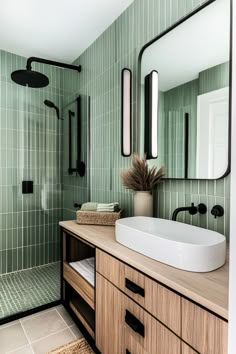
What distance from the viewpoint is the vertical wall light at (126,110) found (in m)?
1.77

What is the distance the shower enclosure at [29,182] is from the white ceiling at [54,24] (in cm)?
23

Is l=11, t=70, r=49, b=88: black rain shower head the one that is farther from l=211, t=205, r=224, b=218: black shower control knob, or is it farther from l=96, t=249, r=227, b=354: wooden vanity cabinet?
l=211, t=205, r=224, b=218: black shower control knob

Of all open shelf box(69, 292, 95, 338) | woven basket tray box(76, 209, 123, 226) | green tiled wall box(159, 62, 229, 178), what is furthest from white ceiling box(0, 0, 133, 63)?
open shelf box(69, 292, 95, 338)

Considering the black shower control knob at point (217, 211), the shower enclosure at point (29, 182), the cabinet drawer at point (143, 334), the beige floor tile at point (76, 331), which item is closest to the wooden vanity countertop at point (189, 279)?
the cabinet drawer at point (143, 334)

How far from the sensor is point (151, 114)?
1.59 meters

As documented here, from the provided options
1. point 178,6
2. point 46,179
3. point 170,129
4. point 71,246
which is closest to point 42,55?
point 46,179

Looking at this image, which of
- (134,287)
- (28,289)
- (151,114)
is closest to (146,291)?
(134,287)

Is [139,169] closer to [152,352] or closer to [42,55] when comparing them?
[152,352]

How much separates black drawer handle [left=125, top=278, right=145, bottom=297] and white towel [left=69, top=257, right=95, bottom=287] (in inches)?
17.5

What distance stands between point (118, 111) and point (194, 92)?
2.41ft

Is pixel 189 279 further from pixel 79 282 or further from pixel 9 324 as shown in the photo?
pixel 9 324

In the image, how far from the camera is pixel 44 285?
2.21 metres

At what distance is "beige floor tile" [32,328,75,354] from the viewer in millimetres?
1456

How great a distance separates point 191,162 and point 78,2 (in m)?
1.48
